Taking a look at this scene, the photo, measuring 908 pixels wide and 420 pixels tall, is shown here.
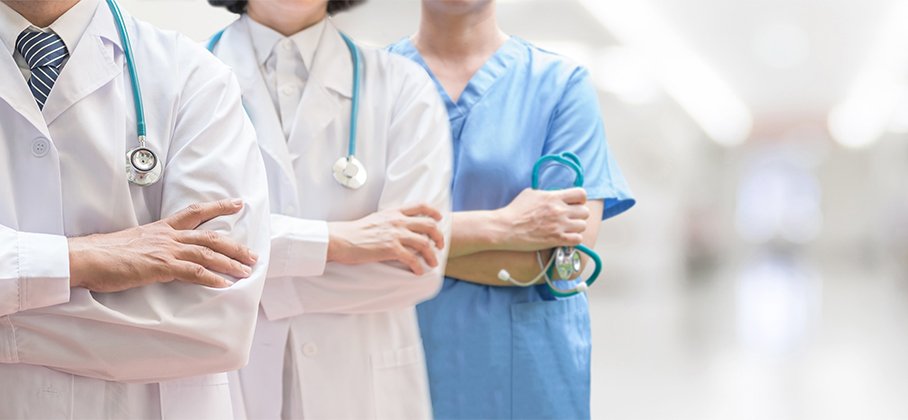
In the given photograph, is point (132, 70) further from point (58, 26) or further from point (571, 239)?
point (571, 239)

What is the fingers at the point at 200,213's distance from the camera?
1105 millimetres

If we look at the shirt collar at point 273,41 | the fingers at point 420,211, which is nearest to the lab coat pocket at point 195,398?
the fingers at point 420,211

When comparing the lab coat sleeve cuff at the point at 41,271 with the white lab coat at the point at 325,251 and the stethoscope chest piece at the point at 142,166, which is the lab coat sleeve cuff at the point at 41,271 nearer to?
the stethoscope chest piece at the point at 142,166

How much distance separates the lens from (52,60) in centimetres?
113

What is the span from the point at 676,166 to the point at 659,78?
1126mm

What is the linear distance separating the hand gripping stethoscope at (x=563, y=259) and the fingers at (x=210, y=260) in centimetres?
59

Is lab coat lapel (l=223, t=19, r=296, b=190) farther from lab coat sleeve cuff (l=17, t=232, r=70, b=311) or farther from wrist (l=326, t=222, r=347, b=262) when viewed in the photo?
lab coat sleeve cuff (l=17, t=232, r=70, b=311)

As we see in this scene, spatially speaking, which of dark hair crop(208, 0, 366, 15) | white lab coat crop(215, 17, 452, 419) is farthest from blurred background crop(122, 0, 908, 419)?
white lab coat crop(215, 17, 452, 419)

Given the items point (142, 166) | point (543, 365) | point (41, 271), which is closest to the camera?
point (41, 271)

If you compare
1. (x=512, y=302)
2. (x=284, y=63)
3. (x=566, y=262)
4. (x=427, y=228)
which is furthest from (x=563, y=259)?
(x=284, y=63)

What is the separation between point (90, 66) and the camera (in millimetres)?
1135

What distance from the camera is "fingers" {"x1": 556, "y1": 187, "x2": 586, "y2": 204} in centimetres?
160

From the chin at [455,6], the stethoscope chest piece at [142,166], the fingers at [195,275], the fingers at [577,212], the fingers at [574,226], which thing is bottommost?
the fingers at [195,275]

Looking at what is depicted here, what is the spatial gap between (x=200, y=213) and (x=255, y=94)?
377 millimetres
